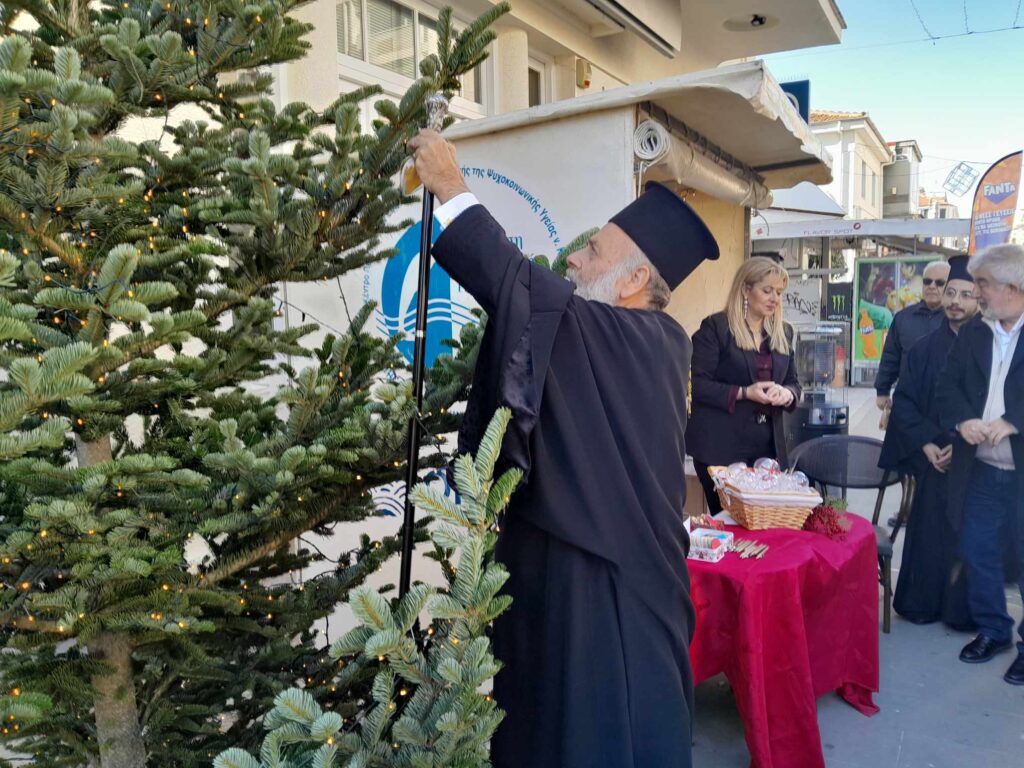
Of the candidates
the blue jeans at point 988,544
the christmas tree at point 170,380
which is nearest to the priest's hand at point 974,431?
the blue jeans at point 988,544

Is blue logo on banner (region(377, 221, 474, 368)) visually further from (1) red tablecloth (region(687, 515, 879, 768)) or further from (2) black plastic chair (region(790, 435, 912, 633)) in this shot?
(2) black plastic chair (region(790, 435, 912, 633))

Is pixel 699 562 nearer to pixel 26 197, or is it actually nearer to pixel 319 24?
pixel 26 197

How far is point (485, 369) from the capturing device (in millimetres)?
1669

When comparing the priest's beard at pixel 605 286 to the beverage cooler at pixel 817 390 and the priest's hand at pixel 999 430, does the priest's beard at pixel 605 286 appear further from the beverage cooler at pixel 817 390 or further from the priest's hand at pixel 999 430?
the priest's hand at pixel 999 430

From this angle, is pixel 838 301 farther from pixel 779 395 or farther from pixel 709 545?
pixel 709 545

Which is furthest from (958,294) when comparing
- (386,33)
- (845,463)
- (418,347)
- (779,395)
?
(418,347)

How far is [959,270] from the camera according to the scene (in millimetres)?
5090

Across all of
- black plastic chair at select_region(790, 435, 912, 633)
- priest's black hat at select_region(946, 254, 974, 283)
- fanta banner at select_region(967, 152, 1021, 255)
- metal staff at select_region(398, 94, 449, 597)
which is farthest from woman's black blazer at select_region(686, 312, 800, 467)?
fanta banner at select_region(967, 152, 1021, 255)

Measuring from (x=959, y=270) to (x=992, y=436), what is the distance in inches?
61.6

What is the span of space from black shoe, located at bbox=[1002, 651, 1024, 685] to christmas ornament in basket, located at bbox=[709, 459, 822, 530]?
62.6 inches

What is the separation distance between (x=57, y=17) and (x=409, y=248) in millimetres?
2724

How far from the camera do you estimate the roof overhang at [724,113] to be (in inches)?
146

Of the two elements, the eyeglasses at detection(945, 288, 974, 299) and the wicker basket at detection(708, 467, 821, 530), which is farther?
the eyeglasses at detection(945, 288, 974, 299)

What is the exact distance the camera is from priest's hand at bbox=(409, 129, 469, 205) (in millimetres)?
1652
